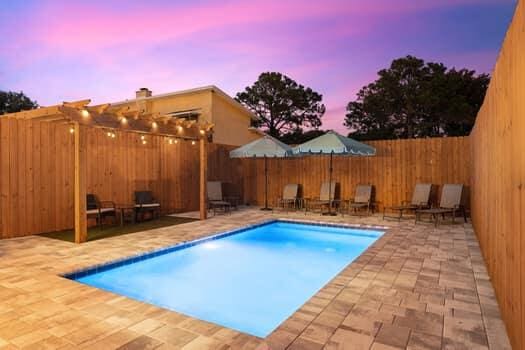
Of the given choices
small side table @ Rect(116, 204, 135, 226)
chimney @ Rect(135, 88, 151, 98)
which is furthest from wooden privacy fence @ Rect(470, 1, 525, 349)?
chimney @ Rect(135, 88, 151, 98)

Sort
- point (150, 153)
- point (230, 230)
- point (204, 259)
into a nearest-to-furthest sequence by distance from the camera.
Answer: point (204, 259) < point (230, 230) < point (150, 153)

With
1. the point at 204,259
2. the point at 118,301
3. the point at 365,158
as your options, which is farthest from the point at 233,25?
the point at 118,301

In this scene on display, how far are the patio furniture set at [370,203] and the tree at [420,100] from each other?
9.45 metres

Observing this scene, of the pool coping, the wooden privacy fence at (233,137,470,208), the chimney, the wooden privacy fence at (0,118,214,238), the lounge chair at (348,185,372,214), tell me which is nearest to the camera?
the pool coping

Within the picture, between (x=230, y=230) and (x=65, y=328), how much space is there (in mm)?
4490

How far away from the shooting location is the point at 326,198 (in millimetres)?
9883

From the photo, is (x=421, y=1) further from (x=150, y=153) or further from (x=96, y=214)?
(x=96, y=214)

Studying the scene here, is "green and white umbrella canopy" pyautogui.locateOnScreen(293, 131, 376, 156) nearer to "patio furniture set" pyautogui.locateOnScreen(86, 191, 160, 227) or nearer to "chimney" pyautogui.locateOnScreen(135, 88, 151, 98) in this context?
"patio furniture set" pyautogui.locateOnScreen(86, 191, 160, 227)

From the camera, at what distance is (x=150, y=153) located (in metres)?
9.00

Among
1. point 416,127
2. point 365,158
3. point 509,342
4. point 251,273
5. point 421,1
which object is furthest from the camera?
point 416,127

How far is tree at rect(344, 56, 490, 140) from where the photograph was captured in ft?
53.5

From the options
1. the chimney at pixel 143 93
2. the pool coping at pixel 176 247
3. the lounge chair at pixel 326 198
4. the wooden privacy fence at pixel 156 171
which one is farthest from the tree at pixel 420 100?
the chimney at pixel 143 93

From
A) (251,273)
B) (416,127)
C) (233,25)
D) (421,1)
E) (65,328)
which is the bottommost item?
(251,273)

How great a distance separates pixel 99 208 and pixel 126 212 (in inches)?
47.6
